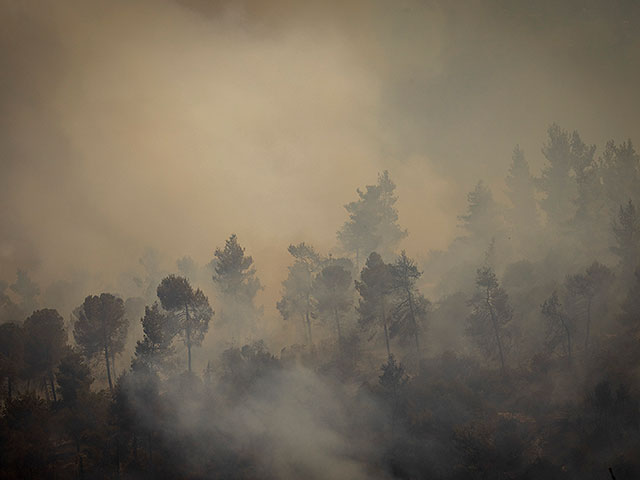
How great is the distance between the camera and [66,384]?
2947 centimetres

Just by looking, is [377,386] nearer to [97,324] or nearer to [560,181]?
[97,324]

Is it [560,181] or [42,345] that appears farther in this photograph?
[560,181]

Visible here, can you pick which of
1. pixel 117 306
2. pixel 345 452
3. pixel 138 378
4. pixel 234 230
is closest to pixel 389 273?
pixel 345 452

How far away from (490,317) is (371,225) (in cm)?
2833

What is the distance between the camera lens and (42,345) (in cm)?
3441

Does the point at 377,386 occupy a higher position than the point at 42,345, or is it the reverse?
the point at 42,345

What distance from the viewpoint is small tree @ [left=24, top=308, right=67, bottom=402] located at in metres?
34.1

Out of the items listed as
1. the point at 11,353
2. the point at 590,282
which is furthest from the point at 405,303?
the point at 11,353

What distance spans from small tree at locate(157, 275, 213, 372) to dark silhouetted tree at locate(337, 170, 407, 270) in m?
28.5

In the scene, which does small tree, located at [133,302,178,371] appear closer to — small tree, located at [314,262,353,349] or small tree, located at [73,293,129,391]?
small tree, located at [73,293,129,391]

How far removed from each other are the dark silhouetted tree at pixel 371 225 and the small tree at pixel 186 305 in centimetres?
2855

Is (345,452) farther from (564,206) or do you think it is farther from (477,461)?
(564,206)

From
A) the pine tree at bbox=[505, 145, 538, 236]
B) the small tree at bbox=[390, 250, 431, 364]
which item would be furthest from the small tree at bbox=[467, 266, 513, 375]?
the pine tree at bbox=[505, 145, 538, 236]

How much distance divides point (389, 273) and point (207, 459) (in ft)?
80.6
